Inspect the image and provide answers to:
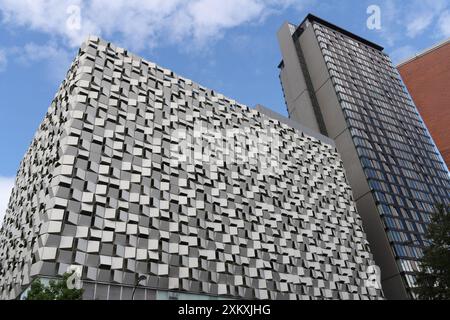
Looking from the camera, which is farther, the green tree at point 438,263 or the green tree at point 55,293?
the green tree at point 438,263

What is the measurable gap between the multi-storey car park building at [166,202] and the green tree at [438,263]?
61.2 ft

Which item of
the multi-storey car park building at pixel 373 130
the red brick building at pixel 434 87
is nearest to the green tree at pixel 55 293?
the red brick building at pixel 434 87

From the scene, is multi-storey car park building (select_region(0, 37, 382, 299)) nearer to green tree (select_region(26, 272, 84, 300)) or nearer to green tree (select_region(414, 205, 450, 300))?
green tree (select_region(26, 272, 84, 300))

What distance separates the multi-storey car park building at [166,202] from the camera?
40906mm

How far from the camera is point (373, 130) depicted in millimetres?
104625

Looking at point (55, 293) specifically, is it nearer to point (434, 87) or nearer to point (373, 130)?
point (434, 87)

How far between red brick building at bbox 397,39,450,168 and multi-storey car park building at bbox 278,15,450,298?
5552 cm

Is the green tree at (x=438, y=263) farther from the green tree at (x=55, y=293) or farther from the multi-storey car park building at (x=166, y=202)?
the green tree at (x=55, y=293)

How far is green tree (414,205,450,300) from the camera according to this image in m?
36.8

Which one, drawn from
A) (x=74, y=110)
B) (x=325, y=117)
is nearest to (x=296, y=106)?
(x=325, y=117)

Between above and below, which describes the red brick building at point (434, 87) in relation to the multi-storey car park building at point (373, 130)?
below

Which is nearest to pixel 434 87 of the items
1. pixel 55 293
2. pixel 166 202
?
pixel 166 202

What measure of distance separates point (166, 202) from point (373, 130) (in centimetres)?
7412

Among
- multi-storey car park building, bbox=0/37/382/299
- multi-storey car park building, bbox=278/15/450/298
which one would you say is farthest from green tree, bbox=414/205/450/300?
multi-storey car park building, bbox=278/15/450/298
